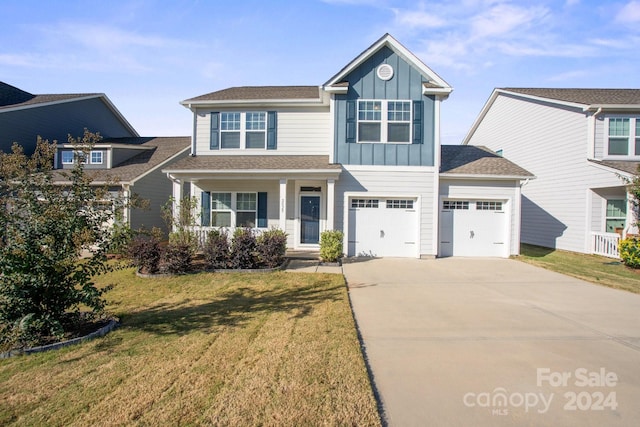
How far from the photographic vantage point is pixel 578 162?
574 inches

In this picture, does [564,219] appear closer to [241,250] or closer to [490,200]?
[490,200]

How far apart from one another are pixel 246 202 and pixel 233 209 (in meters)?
0.57

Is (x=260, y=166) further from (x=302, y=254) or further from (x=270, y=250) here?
(x=270, y=250)

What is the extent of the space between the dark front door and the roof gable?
13.9ft

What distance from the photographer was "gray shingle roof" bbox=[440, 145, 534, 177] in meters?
13.2

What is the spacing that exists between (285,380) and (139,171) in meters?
13.9

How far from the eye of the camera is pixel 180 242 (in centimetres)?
1043

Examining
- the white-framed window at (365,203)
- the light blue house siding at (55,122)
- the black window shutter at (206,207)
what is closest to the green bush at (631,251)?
the white-framed window at (365,203)

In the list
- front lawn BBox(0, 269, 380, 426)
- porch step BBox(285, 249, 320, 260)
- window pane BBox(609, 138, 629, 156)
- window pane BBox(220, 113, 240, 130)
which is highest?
window pane BBox(220, 113, 240, 130)

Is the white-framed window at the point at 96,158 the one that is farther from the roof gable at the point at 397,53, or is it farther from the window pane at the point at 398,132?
the window pane at the point at 398,132

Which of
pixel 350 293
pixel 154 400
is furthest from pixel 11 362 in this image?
pixel 350 293

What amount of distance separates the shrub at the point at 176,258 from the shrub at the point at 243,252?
121cm

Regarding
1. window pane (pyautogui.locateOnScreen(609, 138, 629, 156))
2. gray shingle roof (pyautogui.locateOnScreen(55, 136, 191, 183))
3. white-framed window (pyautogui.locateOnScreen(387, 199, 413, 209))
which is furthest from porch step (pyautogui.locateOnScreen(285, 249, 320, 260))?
window pane (pyautogui.locateOnScreen(609, 138, 629, 156))

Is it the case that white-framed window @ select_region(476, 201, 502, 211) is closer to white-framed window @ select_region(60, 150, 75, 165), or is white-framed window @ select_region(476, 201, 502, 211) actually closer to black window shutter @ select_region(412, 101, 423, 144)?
black window shutter @ select_region(412, 101, 423, 144)
